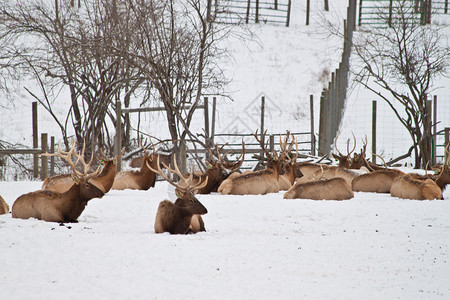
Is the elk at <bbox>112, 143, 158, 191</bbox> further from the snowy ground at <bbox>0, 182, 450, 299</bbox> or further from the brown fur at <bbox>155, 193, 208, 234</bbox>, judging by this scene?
the brown fur at <bbox>155, 193, 208, 234</bbox>

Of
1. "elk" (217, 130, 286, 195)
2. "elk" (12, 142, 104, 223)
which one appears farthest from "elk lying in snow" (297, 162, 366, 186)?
"elk" (12, 142, 104, 223)

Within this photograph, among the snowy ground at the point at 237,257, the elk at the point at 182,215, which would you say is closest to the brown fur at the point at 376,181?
the snowy ground at the point at 237,257

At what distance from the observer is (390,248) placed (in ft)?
17.5

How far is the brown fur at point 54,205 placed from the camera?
6.64 meters

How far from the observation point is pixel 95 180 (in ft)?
29.5

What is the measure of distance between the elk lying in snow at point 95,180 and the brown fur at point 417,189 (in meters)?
4.26

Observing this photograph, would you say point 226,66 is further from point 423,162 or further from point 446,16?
point 423,162

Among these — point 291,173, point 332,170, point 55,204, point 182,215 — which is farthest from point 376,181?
point 55,204

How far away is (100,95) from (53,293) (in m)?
10.2

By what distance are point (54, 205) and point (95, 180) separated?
235 cm

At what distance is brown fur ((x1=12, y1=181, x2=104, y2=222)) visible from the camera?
21.8 feet

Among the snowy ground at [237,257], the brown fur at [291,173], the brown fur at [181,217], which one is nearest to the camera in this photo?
the snowy ground at [237,257]

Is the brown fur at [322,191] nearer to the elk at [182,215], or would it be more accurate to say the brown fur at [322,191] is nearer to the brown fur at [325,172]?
the brown fur at [325,172]

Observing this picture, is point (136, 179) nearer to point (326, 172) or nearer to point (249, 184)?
point (249, 184)
